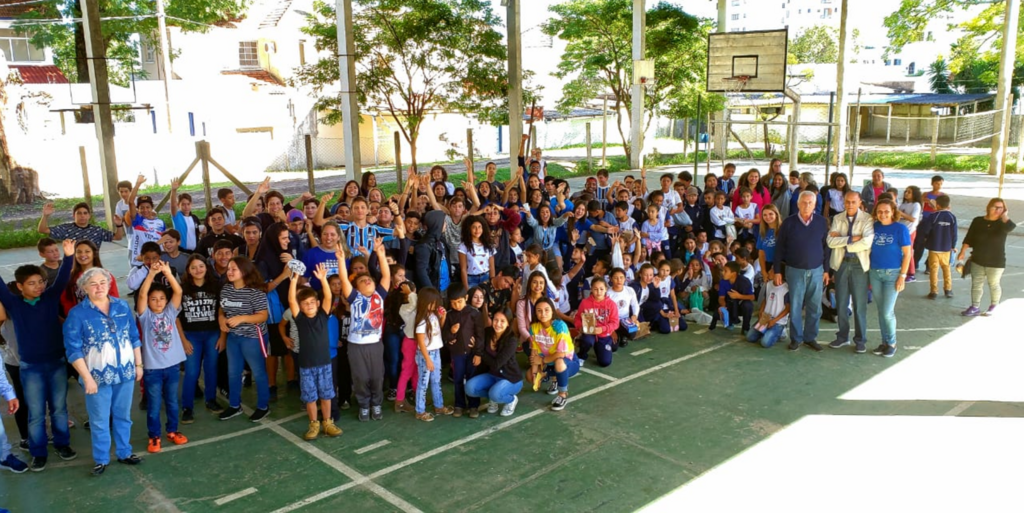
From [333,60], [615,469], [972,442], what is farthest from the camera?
[333,60]

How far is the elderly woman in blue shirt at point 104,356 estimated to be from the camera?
208 inches

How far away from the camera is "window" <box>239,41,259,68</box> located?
123 ft

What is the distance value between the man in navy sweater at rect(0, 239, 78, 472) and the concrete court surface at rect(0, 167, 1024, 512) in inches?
11.7

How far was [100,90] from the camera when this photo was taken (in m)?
12.1

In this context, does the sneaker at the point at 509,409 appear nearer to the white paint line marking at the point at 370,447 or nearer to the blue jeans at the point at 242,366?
the white paint line marking at the point at 370,447

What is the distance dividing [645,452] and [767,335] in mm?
3279

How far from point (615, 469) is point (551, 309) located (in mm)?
1690

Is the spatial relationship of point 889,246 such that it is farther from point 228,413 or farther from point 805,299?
point 228,413

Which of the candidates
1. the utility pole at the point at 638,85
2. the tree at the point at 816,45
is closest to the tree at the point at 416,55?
the utility pole at the point at 638,85

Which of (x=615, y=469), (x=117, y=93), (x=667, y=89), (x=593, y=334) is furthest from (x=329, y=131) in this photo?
(x=615, y=469)

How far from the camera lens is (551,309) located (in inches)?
270

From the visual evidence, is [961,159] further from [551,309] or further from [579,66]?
[551,309]

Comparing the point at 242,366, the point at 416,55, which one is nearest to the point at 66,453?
the point at 242,366

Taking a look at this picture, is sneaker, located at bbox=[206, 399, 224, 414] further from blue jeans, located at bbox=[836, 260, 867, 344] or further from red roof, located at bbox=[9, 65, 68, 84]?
red roof, located at bbox=[9, 65, 68, 84]
